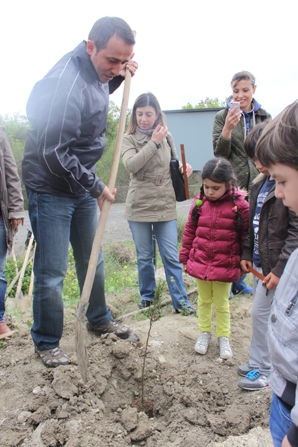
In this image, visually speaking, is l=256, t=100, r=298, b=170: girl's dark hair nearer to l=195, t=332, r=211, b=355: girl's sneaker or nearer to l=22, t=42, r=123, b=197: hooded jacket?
l=22, t=42, r=123, b=197: hooded jacket

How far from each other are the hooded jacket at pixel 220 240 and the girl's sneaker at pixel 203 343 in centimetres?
56

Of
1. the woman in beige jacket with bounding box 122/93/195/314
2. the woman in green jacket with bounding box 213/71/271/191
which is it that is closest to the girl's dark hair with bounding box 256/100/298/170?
the woman in green jacket with bounding box 213/71/271/191

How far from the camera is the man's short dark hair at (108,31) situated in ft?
8.41

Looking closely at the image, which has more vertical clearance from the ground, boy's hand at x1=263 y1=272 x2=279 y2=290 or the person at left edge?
the person at left edge

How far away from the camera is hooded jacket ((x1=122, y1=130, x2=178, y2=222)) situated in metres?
4.12

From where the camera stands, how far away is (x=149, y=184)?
416 centimetres

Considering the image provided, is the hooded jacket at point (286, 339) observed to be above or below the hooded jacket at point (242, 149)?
below

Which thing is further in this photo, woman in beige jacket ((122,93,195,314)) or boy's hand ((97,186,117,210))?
woman in beige jacket ((122,93,195,314))

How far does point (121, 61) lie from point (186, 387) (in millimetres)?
2211

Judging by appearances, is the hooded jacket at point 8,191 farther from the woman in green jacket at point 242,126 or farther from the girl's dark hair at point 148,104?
the woman in green jacket at point 242,126

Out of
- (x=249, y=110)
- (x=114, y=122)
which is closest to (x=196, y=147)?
(x=114, y=122)

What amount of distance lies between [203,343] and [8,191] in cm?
216

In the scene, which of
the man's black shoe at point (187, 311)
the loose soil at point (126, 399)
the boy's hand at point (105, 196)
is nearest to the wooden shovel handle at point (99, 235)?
the boy's hand at point (105, 196)

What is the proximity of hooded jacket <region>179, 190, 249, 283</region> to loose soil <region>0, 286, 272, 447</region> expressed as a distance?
706mm
